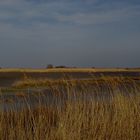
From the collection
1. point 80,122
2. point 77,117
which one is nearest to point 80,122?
point 80,122

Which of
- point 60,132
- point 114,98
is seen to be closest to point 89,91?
point 114,98

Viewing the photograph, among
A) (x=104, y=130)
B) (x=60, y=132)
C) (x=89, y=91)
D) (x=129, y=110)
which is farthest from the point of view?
(x=89, y=91)

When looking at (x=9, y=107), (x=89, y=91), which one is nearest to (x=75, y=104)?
(x=89, y=91)

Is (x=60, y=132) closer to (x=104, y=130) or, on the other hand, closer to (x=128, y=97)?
(x=104, y=130)

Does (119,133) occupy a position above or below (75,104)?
below

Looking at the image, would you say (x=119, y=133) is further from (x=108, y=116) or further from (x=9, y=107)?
(x=9, y=107)

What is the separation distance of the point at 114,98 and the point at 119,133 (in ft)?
3.12

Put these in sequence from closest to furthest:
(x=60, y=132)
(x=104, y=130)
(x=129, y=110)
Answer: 1. (x=60, y=132)
2. (x=104, y=130)
3. (x=129, y=110)

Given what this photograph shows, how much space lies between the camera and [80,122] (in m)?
8.06

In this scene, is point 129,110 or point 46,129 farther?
point 129,110

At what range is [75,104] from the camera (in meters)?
8.52

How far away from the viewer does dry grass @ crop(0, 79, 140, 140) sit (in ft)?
25.8

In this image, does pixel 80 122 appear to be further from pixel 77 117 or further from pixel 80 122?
pixel 77 117

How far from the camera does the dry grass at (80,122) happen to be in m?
7.88
